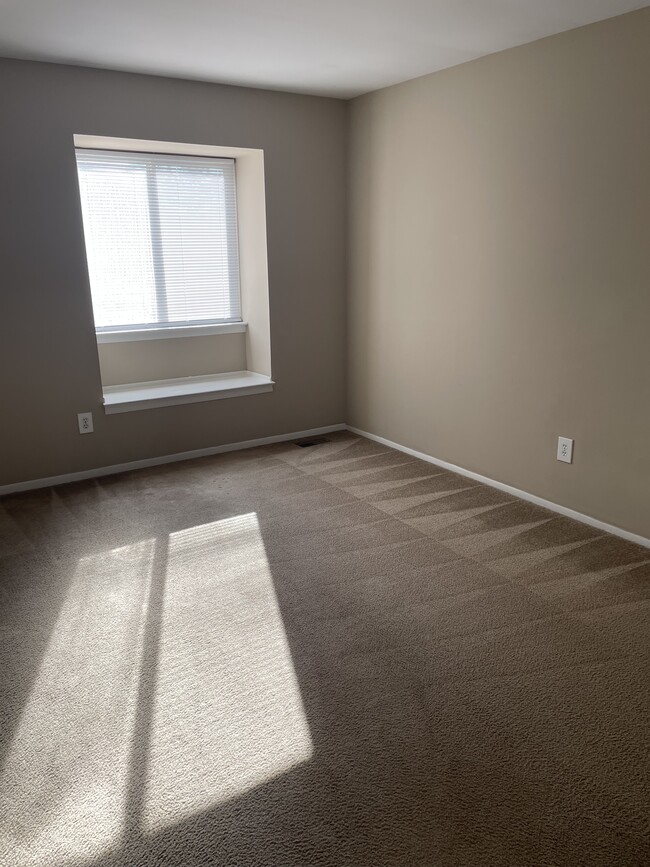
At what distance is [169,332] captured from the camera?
4.30m

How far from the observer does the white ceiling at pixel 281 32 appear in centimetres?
249

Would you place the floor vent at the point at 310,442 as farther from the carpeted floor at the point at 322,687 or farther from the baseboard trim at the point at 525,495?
the carpeted floor at the point at 322,687

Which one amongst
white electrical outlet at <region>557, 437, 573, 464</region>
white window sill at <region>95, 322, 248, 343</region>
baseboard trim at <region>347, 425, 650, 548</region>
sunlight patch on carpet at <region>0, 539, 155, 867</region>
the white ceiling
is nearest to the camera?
sunlight patch on carpet at <region>0, 539, 155, 867</region>

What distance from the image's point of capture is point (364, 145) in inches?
163

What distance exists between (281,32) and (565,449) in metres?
2.38

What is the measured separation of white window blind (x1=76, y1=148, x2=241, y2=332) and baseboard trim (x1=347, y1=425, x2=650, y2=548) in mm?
1596

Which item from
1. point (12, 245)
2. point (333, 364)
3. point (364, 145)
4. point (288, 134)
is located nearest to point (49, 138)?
point (12, 245)

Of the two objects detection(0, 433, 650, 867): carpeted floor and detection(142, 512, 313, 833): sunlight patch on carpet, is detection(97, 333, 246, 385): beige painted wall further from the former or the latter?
detection(142, 512, 313, 833): sunlight patch on carpet

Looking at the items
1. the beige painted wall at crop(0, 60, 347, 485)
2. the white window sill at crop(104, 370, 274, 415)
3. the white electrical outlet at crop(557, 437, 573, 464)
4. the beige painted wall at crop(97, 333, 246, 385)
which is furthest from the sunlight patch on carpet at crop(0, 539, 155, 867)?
the white electrical outlet at crop(557, 437, 573, 464)

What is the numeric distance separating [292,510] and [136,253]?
2.07m

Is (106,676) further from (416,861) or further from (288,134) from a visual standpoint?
(288,134)

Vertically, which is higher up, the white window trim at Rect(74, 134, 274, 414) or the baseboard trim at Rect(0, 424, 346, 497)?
the white window trim at Rect(74, 134, 274, 414)

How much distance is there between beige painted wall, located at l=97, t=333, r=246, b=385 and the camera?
417cm

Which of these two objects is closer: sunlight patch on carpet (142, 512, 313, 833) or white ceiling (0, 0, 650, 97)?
sunlight patch on carpet (142, 512, 313, 833)
